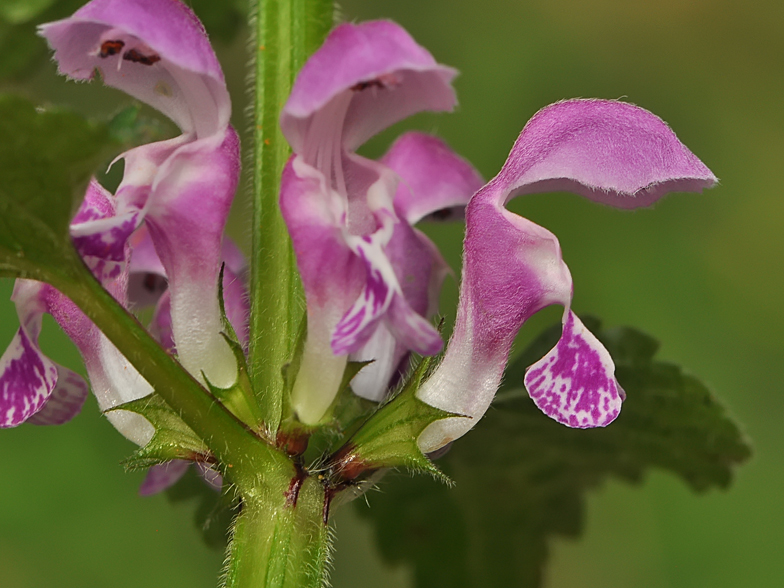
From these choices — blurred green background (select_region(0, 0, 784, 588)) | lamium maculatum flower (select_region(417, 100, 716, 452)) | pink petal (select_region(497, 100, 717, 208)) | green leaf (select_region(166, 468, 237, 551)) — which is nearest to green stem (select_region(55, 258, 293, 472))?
lamium maculatum flower (select_region(417, 100, 716, 452))

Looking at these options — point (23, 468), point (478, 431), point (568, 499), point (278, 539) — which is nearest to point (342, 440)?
point (278, 539)

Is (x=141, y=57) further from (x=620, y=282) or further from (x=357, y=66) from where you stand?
(x=620, y=282)

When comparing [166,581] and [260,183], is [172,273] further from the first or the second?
[166,581]

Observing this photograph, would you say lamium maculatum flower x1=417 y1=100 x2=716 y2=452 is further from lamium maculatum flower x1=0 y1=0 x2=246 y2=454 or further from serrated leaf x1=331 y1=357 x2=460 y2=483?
lamium maculatum flower x1=0 y1=0 x2=246 y2=454

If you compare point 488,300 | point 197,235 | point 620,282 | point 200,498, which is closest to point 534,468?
point 200,498

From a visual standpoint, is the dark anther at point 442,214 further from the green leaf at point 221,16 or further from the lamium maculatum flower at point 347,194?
the green leaf at point 221,16

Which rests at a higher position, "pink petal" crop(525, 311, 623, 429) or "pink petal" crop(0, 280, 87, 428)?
"pink petal" crop(525, 311, 623, 429)
